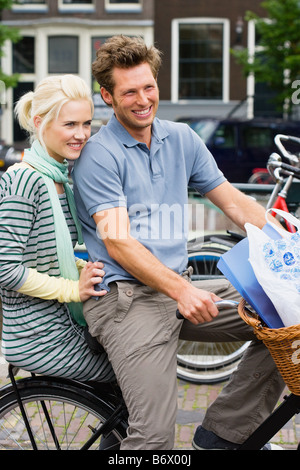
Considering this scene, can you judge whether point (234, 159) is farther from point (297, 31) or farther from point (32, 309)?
point (32, 309)

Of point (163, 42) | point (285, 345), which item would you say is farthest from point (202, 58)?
point (285, 345)

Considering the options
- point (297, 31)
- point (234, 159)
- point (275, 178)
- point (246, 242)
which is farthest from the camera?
point (297, 31)

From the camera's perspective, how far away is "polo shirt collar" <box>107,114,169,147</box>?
2354mm

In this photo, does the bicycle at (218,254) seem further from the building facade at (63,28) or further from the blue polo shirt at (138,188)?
the building facade at (63,28)

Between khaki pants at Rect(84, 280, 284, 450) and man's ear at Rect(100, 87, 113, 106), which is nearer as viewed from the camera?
khaki pants at Rect(84, 280, 284, 450)

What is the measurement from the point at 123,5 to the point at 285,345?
23855 millimetres

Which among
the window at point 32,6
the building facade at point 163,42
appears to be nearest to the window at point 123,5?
the building facade at point 163,42

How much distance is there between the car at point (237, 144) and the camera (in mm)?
14000

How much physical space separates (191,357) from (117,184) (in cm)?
203

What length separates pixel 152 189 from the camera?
233 centimetres

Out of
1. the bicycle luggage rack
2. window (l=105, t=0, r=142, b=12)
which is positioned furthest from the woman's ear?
window (l=105, t=0, r=142, b=12)

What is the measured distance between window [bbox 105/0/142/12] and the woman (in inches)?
908

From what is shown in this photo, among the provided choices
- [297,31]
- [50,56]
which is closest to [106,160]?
[297,31]

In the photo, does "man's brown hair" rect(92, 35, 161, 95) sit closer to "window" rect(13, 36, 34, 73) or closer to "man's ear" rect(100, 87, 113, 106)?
"man's ear" rect(100, 87, 113, 106)
